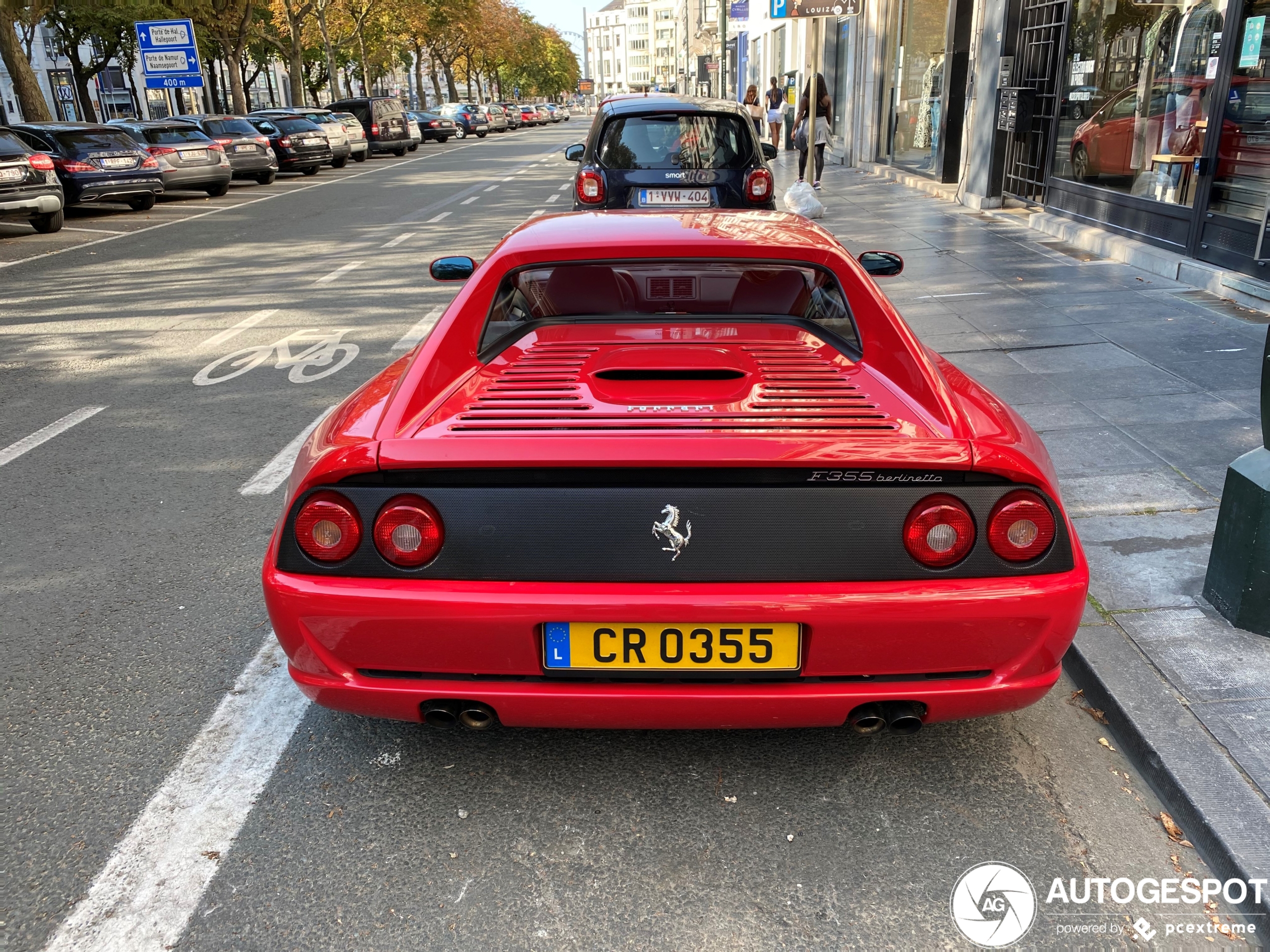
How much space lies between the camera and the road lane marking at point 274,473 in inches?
195

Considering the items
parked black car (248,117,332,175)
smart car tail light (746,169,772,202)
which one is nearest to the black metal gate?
smart car tail light (746,169,772,202)

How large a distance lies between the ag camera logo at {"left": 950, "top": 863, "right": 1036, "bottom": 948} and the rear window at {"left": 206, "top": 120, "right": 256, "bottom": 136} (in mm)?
25626

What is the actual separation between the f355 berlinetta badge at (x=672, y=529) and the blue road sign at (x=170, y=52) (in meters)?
34.8

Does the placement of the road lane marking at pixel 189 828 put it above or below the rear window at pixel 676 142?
below

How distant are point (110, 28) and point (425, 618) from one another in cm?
4604

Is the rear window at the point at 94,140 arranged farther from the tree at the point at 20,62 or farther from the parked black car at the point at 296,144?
the parked black car at the point at 296,144

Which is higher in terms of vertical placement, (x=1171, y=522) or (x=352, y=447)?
(x=352, y=447)

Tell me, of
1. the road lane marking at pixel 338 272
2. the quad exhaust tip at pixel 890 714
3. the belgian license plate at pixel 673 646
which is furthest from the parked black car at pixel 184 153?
the quad exhaust tip at pixel 890 714

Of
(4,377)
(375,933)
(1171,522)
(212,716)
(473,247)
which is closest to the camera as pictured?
(375,933)

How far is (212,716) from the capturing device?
3119 mm

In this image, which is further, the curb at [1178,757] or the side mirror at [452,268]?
the side mirror at [452,268]

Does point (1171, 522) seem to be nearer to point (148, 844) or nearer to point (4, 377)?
point (148, 844)

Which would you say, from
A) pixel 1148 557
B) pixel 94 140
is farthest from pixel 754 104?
pixel 1148 557

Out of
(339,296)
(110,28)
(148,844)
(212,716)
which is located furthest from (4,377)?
(110,28)
